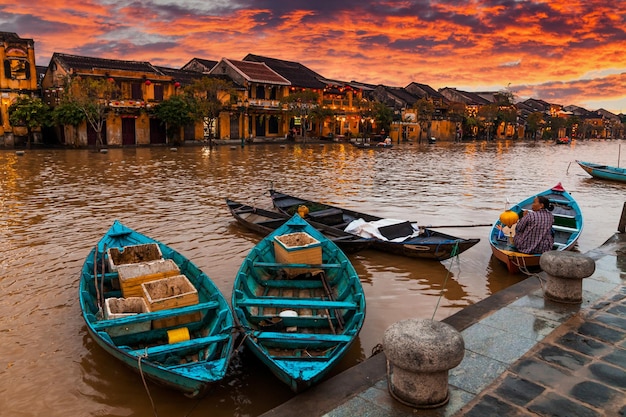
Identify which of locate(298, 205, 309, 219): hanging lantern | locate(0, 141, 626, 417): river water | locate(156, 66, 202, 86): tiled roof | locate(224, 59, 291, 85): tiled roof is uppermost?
locate(224, 59, 291, 85): tiled roof

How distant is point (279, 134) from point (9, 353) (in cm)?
5025

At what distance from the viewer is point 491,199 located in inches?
786

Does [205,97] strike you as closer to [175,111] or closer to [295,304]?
[175,111]

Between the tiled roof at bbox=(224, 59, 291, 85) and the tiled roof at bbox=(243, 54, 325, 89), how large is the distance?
2084 mm

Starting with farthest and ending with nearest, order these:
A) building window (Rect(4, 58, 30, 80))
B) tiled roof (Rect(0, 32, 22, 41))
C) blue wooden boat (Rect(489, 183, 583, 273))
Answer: building window (Rect(4, 58, 30, 80)) → tiled roof (Rect(0, 32, 22, 41)) → blue wooden boat (Rect(489, 183, 583, 273))

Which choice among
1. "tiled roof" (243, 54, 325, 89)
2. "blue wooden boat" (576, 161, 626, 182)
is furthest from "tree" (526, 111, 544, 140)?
"blue wooden boat" (576, 161, 626, 182)

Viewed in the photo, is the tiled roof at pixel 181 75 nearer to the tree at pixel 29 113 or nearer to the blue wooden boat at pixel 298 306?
the tree at pixel 29 113

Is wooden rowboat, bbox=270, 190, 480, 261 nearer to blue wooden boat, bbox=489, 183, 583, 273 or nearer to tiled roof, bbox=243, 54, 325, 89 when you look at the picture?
blue wooden boat, bbox=489, 183, 583, 273

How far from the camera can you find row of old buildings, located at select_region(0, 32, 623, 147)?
37.4 m

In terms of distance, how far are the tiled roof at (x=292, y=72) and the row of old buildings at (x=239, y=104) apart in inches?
6.1

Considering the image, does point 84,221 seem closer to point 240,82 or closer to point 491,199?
point 491,199

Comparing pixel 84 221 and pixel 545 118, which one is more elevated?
pixel 545 118

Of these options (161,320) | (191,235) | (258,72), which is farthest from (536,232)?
(258,72)

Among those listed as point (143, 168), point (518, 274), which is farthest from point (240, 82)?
point (518, 274)
